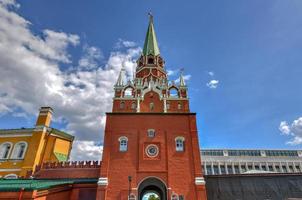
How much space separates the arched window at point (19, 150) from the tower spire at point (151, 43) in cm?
2174

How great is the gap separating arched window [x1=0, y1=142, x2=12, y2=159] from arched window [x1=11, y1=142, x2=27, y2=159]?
0.97 m

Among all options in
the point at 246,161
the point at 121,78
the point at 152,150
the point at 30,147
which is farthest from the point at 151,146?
the point at 246,161

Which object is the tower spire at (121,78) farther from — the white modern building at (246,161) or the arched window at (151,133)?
the white modern building at (246,161)

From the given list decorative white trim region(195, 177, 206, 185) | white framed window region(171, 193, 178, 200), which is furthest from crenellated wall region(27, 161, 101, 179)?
decorative white trim region(195, 177, 206, 185)

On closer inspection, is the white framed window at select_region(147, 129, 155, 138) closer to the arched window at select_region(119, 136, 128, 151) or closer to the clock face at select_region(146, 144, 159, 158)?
the clock face at select_region(146, 144, 159, 158)

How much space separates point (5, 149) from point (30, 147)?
14.0ft

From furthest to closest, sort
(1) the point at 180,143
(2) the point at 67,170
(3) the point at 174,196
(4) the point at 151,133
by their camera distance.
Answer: (2) the point at 67,170
(4) the point at 151,133
(1) the point at 180,143
(3) the point at 174,196

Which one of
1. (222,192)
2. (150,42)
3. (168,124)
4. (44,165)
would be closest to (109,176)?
(168,124)

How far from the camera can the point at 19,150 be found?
25.3 metres

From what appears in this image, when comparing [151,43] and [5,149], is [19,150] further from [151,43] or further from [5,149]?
[151,43]

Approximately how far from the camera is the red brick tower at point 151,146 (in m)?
18.2

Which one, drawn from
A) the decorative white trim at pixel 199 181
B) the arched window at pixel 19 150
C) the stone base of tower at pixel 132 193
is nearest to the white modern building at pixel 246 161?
the decorative white trim at pixel 199 181

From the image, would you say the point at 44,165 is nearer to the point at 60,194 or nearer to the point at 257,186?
the point at 60,194

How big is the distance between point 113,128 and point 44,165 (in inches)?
406
